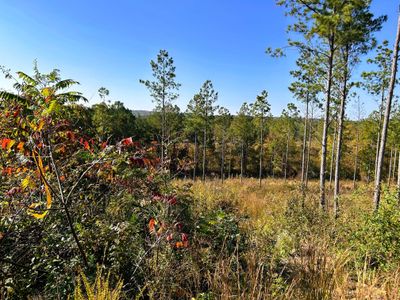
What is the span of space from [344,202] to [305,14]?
19.6 ft

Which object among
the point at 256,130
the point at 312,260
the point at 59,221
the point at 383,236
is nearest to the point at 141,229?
the point at 59,221

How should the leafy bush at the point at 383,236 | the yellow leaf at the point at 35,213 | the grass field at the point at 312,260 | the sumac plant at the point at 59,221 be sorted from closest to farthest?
the yellow leaf at the point at 35,213 < the grass field at the point at 312,260 < the sumac plant at the point at 59,221 < the leafy bush at the point at 383,236

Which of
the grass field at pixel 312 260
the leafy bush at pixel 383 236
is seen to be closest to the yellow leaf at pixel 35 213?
the grass field at pixel 312 260

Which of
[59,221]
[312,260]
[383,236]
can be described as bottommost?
[383,236]

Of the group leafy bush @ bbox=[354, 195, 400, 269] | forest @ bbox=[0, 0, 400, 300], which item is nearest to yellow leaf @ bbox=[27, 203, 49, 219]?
forest @ bbox=[0, 0, 400, 300]

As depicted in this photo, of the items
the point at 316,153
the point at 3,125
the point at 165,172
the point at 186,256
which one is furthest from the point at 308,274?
the point at 316,153

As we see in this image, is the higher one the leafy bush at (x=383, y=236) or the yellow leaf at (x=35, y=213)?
the yellow leaf at (x=35, y=213)

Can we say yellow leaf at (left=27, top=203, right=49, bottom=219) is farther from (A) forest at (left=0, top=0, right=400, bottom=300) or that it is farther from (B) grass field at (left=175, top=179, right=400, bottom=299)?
(B) grass field at (left=175, top=179, right=400, bottom=299)

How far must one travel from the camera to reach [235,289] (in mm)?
2428

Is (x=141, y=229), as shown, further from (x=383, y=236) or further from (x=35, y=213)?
(x=383, y=236)

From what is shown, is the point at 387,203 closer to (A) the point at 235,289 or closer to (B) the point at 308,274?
(B) the point at 308,274

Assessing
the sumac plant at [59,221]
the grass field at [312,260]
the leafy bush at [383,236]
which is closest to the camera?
the grass field at [312,260]

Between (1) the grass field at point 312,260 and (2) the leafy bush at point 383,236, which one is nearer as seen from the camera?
(1) the grass field at point 312,260

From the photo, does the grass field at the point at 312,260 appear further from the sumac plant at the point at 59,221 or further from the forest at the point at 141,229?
the sumac plant at the point at 59,221
